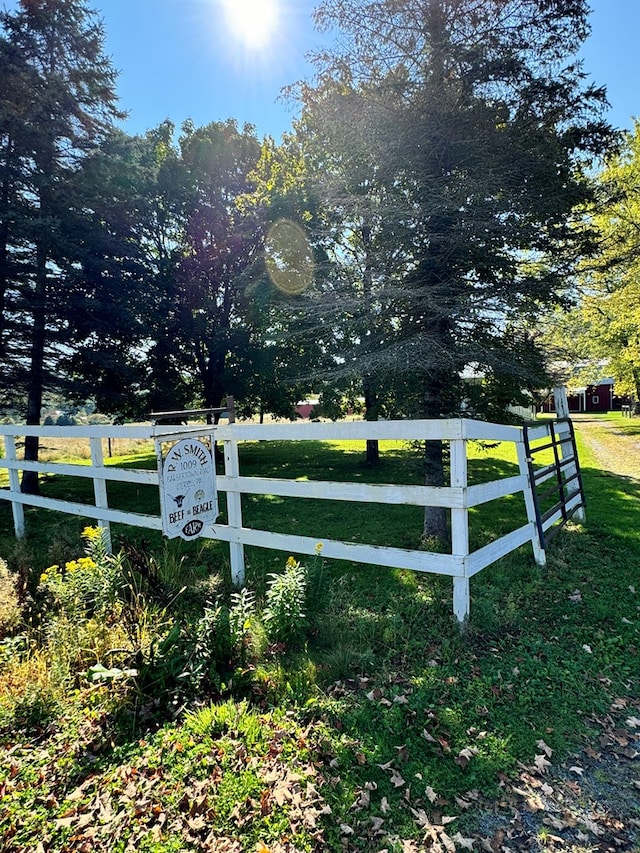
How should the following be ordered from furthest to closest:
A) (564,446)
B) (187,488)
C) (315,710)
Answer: (564,446) → (187,488) → (315,710)

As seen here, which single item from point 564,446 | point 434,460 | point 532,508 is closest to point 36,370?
point 434,460

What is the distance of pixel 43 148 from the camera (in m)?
10.3

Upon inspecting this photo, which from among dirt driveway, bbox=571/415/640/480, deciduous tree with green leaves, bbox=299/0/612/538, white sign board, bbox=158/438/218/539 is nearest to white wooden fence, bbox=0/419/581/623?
white sign board, bbox=158/438/218/539

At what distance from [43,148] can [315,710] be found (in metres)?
12.8

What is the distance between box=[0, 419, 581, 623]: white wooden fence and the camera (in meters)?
3.52

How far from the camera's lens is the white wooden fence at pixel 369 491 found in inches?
139

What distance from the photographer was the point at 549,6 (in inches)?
212

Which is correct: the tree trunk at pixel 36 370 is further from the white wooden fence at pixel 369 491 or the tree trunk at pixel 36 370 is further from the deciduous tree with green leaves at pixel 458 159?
the deciduous tree with green leaves at pixel 458 159

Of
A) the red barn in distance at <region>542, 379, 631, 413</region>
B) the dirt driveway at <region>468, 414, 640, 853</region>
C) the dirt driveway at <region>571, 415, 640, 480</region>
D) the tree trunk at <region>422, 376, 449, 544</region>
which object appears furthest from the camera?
the red barn in distance at <region>542, 379, 631, 413</region>

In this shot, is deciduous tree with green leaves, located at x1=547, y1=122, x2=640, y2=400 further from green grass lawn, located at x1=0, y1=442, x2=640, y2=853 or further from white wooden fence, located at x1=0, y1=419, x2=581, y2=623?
green grass lawn, located at x1=0, y1=442, x2=640, y2=853

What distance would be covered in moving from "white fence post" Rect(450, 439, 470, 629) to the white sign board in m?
2.08

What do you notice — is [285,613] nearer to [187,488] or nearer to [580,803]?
[187,488]

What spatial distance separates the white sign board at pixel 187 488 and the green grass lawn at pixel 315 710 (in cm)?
63

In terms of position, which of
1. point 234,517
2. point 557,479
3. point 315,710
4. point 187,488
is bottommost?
point 315,710
